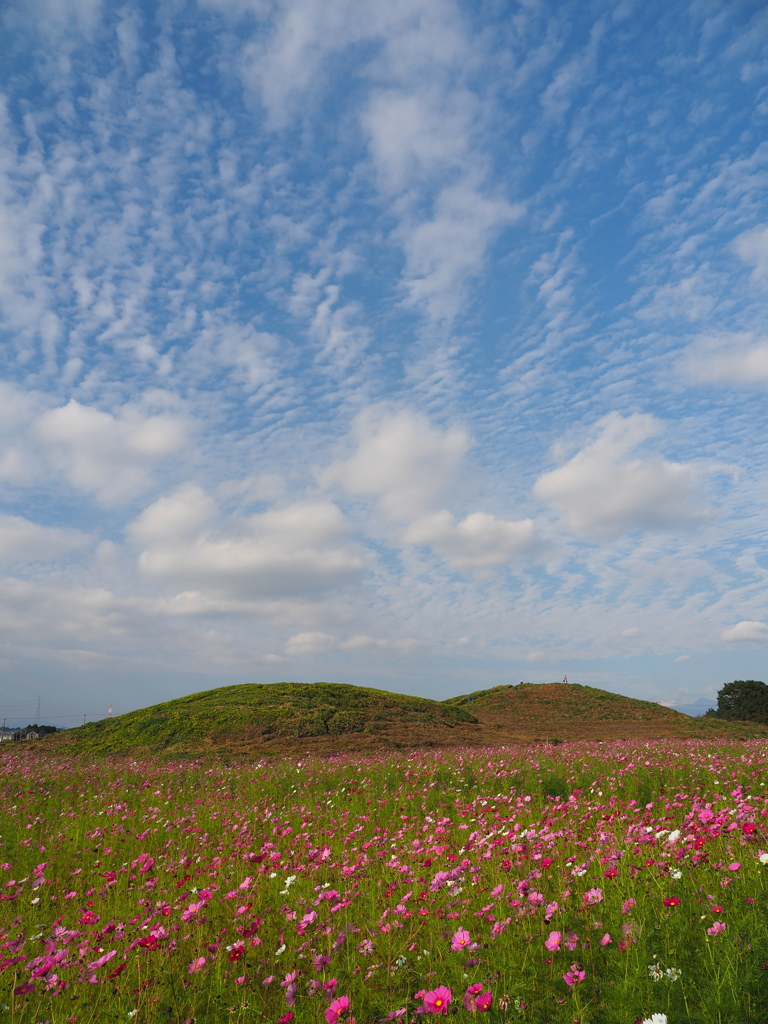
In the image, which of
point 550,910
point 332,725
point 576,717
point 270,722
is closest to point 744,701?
point 576,717

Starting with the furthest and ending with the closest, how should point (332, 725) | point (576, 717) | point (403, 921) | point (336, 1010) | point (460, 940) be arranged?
point (576, 717) < point (332, 725) < point (403, 921) < point (460, 940) < point (336, 1010)

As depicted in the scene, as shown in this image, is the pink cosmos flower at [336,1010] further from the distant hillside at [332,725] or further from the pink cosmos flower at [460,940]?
the distant hillside at [332,725]

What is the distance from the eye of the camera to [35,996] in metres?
3.89

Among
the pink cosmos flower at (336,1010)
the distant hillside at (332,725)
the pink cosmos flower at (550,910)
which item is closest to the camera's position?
the pink cosmos flower at (336,1010)

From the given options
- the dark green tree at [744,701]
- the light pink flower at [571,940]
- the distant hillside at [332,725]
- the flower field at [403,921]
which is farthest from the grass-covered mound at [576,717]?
the light pink flower at [571,940]

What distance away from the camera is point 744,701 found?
38.9 metres

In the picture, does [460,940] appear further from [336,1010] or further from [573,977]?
[336,1010]

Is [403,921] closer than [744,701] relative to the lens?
Yes

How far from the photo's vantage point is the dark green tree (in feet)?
123

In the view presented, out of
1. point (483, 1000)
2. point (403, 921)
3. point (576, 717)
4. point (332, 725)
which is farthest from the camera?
point (576, 717)

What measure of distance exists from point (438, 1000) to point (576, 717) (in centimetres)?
3885

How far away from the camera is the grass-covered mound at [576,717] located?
91.5 feet

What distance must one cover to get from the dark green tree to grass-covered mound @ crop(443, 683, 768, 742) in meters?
4.34

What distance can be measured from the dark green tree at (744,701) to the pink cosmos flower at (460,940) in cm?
4199
